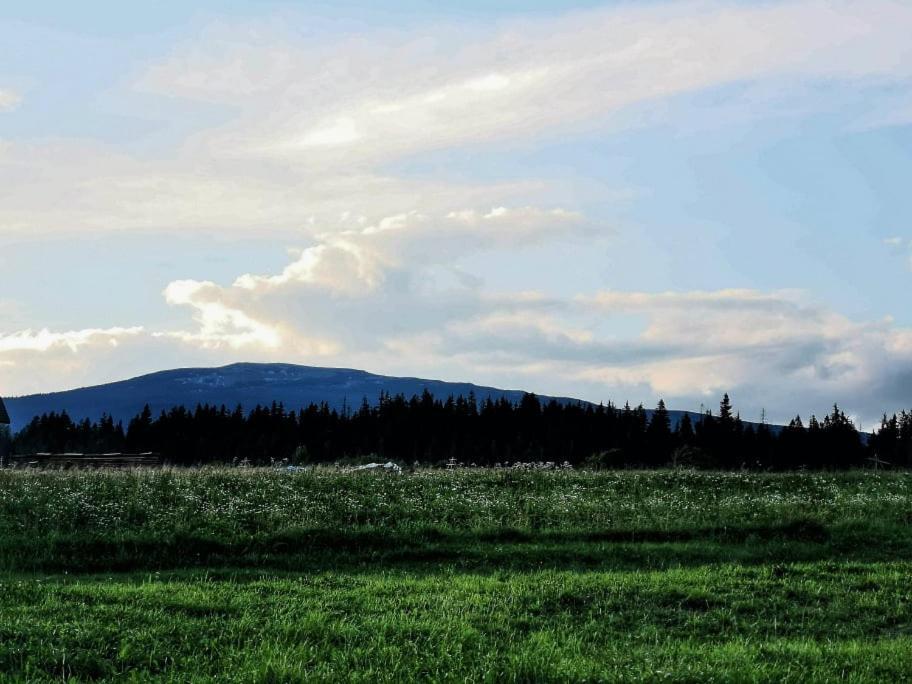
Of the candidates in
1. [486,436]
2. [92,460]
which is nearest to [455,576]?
[92,460]

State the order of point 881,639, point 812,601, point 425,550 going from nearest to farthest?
point 881,639 < point 812,601 < point 425,550

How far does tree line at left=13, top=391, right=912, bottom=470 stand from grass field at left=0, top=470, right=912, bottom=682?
145ft

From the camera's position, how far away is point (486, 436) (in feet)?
263

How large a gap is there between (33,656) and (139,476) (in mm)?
19318


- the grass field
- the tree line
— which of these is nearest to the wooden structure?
the grass field

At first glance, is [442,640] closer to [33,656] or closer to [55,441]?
[33,656]

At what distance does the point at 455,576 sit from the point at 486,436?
61554 mm

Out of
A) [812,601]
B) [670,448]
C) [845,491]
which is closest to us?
[812,601]

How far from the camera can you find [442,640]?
12250 millimetres

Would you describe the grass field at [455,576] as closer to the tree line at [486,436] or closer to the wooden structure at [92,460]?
the wooden structure at [92,460]

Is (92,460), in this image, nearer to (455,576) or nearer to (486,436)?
(455,576)

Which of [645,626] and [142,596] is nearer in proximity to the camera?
[645,626]

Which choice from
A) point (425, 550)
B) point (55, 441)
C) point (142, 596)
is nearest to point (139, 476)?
point (425, 550)

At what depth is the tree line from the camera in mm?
78562
